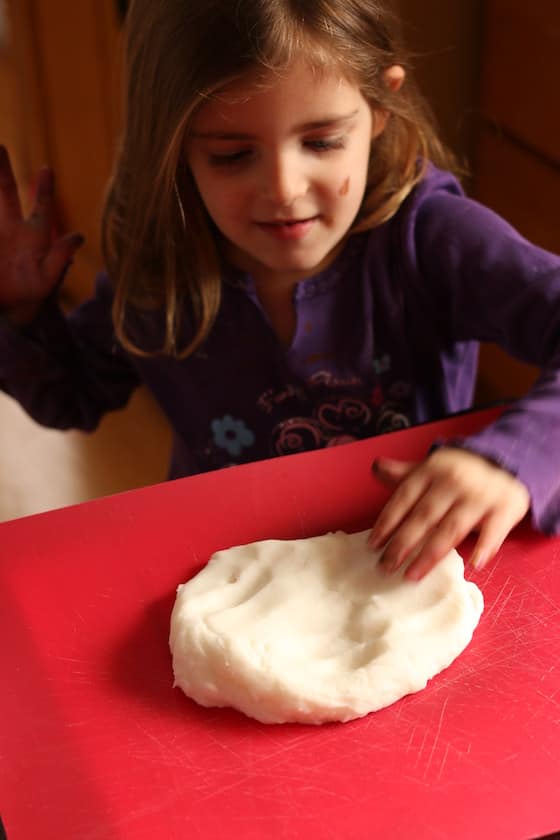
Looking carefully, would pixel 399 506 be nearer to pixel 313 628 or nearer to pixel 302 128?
pixel 313 628

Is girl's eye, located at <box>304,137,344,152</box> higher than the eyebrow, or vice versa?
the eyebrow

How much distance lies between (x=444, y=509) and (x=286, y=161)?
36 cm

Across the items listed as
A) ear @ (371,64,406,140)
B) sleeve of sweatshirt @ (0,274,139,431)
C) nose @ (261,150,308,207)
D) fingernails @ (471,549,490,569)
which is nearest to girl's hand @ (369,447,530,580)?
fingernails @ (471,549,490,569)

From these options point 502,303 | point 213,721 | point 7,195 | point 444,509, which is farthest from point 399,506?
point 7,195

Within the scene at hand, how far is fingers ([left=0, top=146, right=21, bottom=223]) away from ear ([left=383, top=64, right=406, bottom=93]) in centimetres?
40

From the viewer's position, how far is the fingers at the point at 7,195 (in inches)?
42.2

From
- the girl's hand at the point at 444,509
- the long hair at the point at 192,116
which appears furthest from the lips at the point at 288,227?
the girl's hand at the point at 444,509

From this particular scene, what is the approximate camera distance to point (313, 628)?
68 cm

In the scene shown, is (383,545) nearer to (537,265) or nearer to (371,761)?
(371,761)

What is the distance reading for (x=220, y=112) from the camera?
2.97 ft

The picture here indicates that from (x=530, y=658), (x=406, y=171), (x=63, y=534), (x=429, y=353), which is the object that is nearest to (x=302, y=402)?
(x=429, y=353)

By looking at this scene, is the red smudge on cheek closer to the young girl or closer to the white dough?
the young girl

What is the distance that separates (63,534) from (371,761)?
12.3 inches

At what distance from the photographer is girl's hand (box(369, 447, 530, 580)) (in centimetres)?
71
